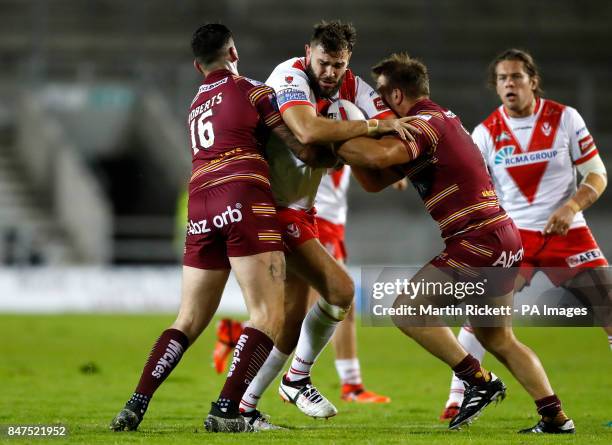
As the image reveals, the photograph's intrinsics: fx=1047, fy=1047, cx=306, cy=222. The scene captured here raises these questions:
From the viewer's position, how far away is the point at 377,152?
234 inches

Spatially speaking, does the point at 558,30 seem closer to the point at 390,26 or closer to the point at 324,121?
the point at 390,26

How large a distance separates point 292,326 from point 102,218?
15.0 metres

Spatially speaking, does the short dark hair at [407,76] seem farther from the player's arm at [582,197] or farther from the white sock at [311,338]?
the white sock at [311,338]

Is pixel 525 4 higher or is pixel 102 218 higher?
pixel 525 4

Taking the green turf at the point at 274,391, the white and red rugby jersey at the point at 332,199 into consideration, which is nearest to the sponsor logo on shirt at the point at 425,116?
the green turf at the point at 274,391

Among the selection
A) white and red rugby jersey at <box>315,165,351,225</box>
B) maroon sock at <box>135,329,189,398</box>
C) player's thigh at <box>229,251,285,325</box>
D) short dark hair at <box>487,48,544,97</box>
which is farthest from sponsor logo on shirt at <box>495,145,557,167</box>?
maroon sock at <box>135,329,189,398</box>

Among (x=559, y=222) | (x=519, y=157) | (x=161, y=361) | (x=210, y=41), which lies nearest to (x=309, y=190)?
(x=210, y=41)

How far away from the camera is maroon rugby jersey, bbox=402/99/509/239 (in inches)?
244

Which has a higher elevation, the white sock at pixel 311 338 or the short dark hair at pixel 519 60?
the short dark hair at pixel 519 60

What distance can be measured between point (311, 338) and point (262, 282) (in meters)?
1.01

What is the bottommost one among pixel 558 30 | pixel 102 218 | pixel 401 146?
pixel 401 146

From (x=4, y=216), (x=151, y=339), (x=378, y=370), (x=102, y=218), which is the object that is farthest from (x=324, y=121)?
(x=4, y=216)

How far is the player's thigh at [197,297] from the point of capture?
19.8 ft

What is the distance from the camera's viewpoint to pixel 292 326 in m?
6.86
